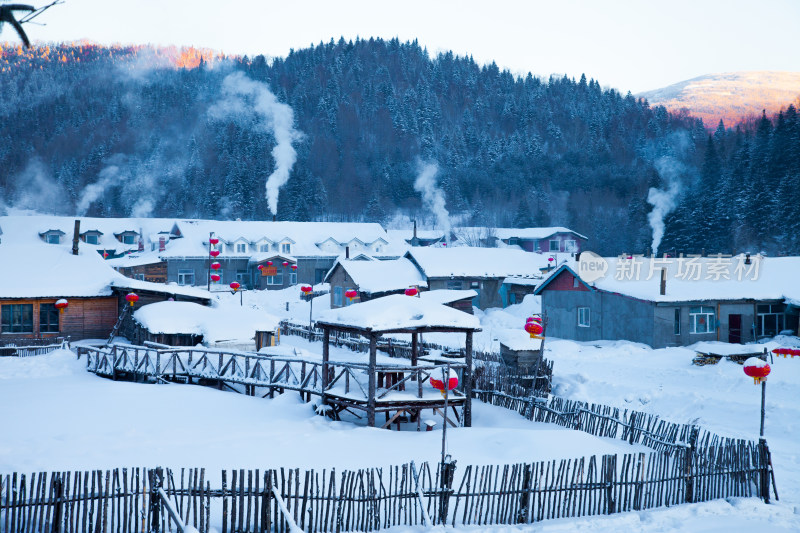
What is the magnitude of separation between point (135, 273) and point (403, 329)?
47.0m

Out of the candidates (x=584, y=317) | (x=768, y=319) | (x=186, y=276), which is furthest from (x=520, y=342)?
(x=186, y=276)

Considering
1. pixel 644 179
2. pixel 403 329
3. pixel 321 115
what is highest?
pixel 321 115

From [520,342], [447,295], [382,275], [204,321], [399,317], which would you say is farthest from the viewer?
[382,275]

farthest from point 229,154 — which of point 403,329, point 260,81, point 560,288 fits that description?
point 403,329

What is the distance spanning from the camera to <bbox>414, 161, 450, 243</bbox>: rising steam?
119562 mm

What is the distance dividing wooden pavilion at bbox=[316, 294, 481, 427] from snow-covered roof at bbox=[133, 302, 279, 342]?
29.0 feet

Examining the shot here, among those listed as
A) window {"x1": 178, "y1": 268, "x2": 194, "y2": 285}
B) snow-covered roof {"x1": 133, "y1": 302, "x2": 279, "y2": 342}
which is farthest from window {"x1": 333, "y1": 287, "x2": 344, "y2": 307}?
window {"x1": 178, "y1": 268, "x2": 194, "y2": 285}

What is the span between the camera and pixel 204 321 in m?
26.5

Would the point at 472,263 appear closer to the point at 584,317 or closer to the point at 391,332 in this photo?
the point at 584,317

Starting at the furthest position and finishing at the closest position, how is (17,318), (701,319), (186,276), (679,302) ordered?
(186,276), (701,319), (679,302), (17,318)

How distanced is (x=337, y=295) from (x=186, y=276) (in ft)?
71.2

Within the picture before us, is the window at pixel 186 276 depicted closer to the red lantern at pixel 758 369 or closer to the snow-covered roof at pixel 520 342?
the snow-covered roof at pixel 520 342

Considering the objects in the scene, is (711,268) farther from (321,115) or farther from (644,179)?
(321,115)

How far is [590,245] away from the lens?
96875 mm
